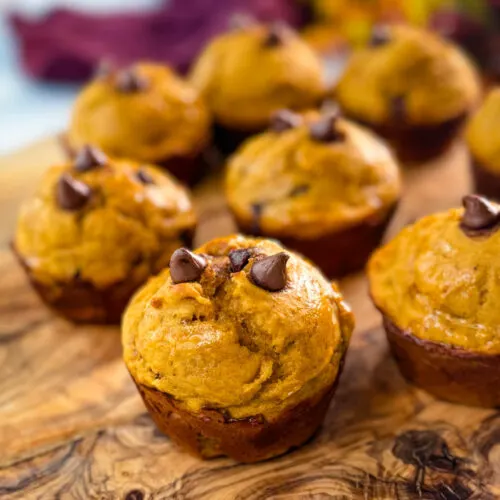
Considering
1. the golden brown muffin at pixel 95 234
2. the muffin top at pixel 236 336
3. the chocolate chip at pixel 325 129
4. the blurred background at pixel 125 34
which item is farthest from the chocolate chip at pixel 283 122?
the blurred background at pixel 125 34

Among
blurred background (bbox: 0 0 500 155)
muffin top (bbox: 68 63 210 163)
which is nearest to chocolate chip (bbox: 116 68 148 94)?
muffin top (bbox: 68 63 210 163)

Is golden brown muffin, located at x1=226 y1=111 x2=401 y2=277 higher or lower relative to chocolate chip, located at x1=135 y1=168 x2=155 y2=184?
lower

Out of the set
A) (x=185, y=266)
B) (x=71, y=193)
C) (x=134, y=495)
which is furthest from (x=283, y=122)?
(x=134, y=495)

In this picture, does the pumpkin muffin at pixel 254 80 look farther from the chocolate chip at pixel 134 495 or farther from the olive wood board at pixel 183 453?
the chocolate chip at pixel 134 495

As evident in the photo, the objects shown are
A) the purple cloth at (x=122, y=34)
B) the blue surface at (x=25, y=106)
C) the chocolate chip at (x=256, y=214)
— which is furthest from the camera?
the purple cloth at (x=122, y=34)

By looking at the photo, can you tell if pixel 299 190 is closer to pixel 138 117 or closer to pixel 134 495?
pixel 138 117

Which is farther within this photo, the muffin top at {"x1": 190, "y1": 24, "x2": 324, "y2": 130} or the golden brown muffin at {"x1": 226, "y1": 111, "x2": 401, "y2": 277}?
the muffin top at {"x1": 190, "y1": 24, "x2": 324, "y2": 130}

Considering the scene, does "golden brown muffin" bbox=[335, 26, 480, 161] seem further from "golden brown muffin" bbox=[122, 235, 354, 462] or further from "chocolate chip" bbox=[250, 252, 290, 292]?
"chocolate chip" bbox=[250, 252, 290, 292]
